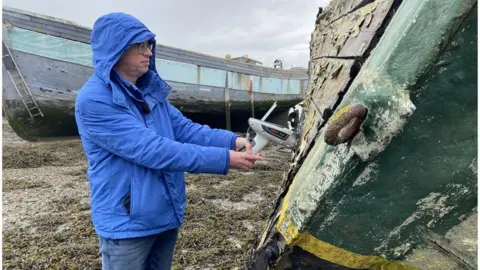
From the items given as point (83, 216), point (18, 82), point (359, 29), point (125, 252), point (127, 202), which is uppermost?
point (359, 29)

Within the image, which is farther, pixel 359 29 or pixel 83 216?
pixel 83 216

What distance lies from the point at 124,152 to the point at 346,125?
1.14 meters

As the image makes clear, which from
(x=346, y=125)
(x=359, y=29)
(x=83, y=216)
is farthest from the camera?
(x=83, y=216)

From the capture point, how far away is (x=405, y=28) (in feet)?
3.32

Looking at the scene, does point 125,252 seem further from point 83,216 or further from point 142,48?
point 83,216

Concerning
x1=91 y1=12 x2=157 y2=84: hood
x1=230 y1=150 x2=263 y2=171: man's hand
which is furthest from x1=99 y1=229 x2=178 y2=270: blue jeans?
x1=91 y1=12 x2=157 y2=84: hood

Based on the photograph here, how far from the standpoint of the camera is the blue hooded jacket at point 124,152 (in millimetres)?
1777

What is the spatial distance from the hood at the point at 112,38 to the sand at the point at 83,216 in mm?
2391

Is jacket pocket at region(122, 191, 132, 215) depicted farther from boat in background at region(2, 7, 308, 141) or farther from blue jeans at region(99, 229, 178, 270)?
boat in background at region(2, 7, 308, 141)

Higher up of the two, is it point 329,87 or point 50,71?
point 329,87

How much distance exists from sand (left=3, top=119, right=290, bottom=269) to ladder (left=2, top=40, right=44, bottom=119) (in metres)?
1.18

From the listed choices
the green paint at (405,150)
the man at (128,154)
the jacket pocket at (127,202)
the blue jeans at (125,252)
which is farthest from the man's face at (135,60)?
the green paint at (405,150)

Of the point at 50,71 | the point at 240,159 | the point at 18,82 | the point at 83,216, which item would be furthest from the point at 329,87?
the point at 18,82

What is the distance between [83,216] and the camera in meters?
4.91
